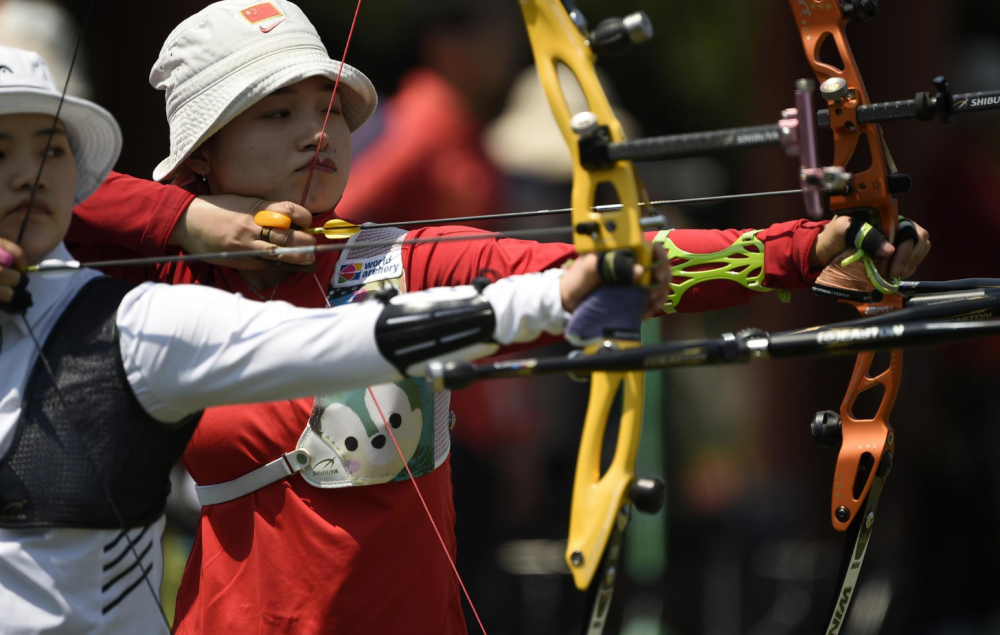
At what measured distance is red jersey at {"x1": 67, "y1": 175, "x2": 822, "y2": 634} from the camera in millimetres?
2018

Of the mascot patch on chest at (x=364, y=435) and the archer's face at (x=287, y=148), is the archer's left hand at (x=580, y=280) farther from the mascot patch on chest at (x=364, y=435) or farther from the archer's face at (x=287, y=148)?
the archer's face at (x=287, y=148)

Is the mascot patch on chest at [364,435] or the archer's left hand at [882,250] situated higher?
the archer's left hand at [882,250]

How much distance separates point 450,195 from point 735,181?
1.06 metres

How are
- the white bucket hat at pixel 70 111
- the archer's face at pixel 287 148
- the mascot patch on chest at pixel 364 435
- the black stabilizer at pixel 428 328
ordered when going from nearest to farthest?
the black stabilizer at pixel 428 328
the white bucket hat at pixel 70 111
the mascot patch on chest at pixel 364 435
the archer's face at pixel 287 148

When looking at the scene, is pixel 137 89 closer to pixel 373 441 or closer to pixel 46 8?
pixel 46 8

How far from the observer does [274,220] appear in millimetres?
2020

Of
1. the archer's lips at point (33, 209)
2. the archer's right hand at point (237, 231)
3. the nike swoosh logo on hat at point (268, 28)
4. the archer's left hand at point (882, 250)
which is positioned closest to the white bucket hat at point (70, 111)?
the archer's lips at point (33, 209)

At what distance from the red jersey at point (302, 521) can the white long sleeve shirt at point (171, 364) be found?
1.07 feet

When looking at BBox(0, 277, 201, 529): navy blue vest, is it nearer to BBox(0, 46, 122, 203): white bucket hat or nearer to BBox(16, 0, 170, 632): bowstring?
BBox(16, 0, 170, 632): bowstring

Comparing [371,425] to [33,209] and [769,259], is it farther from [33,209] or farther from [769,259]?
[769,259]

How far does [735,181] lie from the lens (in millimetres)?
4270

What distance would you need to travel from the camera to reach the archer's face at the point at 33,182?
67.4 inches

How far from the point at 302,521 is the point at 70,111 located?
0.69 m

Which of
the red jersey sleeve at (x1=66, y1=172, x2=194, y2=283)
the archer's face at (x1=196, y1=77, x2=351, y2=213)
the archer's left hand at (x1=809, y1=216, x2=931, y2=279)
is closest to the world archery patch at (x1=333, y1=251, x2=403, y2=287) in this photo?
the archer's face at (x1=196, y1=77, x2=351, y2=213)
